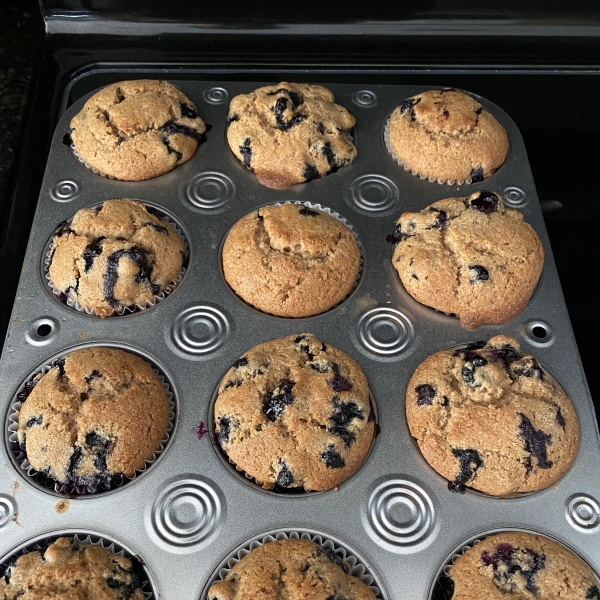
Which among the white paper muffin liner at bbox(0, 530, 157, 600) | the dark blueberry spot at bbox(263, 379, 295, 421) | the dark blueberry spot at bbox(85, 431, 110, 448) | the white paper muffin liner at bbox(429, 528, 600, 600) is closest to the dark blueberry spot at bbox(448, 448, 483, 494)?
the white paper muffin liner at bbox(429, 528, 600, 600)

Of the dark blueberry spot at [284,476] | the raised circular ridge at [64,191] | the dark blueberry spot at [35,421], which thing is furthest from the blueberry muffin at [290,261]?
the dark blueberry spot at [35,421]

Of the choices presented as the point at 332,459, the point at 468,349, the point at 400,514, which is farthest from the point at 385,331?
the point at 400,514

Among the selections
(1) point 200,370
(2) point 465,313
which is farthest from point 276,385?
(2) point 465,313

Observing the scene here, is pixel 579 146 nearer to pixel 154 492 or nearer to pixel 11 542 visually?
pixel 154 492

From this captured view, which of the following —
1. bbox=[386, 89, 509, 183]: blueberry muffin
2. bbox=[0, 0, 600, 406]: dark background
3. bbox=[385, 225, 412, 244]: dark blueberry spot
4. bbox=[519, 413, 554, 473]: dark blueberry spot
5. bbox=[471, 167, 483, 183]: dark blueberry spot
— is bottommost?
bbox=[519, 413, 554, 473]: dark blueberry spot

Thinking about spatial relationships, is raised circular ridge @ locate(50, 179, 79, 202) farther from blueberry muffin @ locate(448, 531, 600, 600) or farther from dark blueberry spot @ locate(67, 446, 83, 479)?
blueberry muffin @ locate(448, 531, 600, 600)
